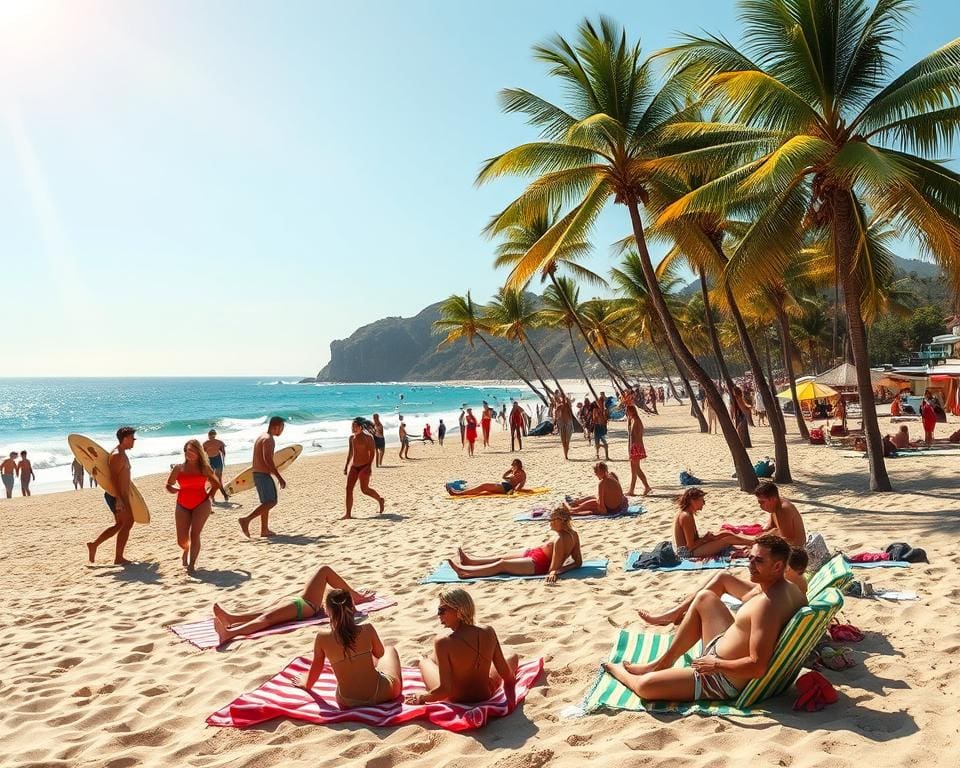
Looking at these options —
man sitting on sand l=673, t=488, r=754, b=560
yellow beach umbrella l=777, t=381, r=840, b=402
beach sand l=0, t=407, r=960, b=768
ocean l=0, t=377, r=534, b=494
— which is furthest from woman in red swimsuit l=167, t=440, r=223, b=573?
ocean l=0, t=377, r=534, b=494

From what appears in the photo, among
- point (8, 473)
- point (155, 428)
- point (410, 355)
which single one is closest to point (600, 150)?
point (8, 473)

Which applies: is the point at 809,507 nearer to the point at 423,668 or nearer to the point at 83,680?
the point at 423,668

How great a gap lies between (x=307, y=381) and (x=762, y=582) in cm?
19668

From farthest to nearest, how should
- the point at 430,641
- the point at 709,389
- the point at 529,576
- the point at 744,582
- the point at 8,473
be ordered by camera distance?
the point at 8,473, the point at 709,389, the point at 529,576, the point at 430,641, the point at 744,582

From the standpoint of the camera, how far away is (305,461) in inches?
960

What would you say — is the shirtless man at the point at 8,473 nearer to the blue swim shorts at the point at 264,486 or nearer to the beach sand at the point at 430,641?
the beach sand at the point at 430,641

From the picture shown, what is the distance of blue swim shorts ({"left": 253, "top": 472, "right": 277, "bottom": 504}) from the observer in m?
8.95

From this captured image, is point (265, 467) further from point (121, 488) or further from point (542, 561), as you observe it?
point (542, 561)

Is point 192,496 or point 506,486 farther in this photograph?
point 506,486

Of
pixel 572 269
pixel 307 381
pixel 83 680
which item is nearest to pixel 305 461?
pixel 572 269

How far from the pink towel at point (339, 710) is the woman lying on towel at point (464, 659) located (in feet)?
0.17

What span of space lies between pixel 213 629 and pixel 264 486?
3.93 meters

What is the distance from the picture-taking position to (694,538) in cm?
630

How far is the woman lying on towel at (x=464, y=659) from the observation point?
3.51 meters
